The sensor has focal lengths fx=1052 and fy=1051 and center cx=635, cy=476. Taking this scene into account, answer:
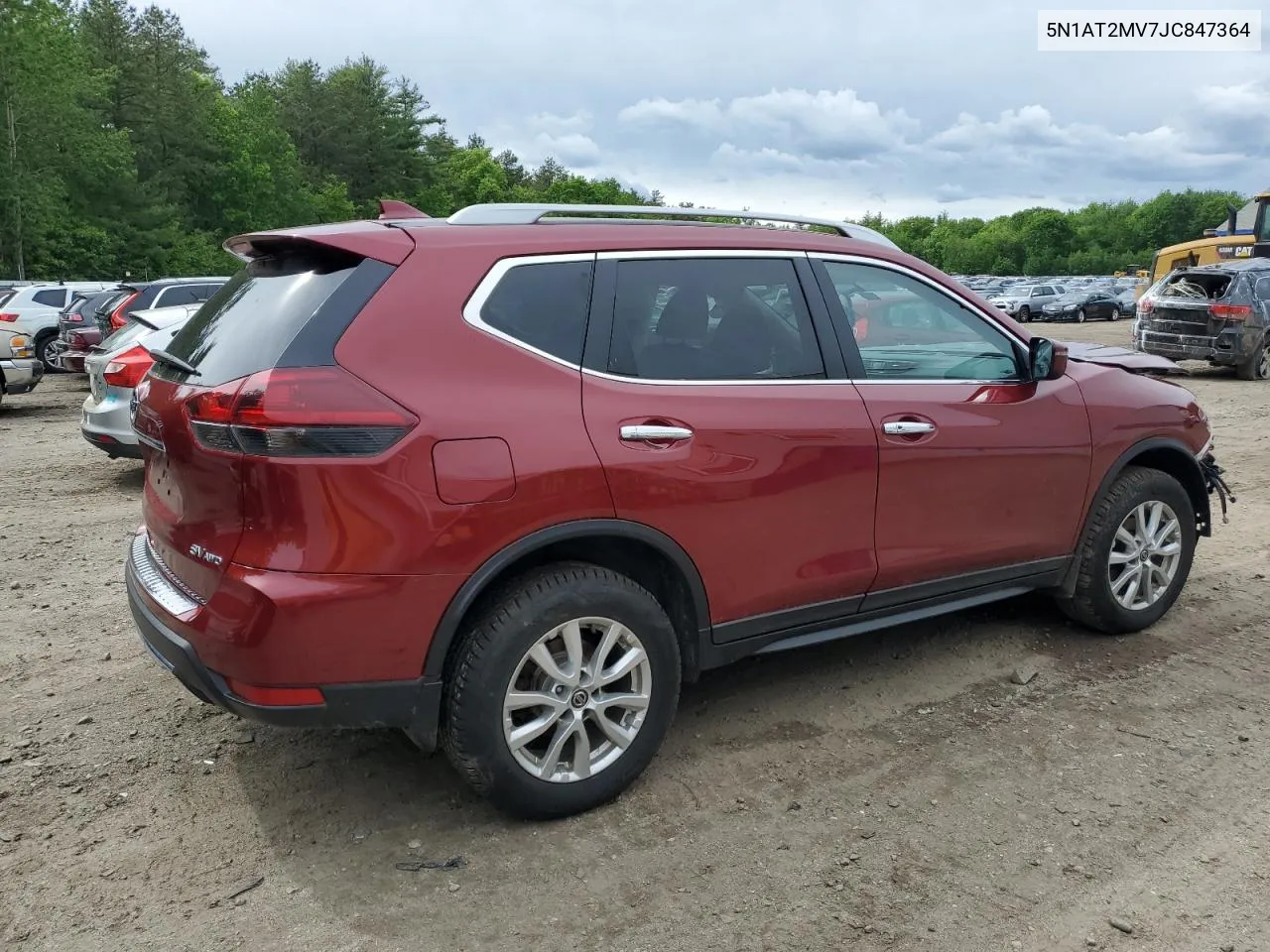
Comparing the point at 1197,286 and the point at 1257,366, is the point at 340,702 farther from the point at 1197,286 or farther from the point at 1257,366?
the point at 1197,286

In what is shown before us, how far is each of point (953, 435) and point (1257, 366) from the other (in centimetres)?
1502

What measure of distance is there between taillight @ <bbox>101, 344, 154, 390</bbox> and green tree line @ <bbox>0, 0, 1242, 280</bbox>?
3933 cm

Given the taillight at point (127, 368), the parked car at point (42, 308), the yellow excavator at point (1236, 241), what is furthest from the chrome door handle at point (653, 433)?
the yellow excavator at point (1236, 241)

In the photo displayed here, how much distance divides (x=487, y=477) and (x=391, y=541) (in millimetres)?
317

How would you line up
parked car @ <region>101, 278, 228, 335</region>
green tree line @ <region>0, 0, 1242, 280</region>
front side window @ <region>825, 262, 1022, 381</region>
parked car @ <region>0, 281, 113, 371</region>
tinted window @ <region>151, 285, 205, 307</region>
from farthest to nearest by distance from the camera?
green tree line @ <region>0, 0, 1242, 280</region>, parked car @ <region>0, 281, 113, 371</region>, parked car @ <region>101, 278, 228, 335</region>, tinted window @ <region>151, 285, 205, 307</region>, front side window @ <region>825, 262, 1022, 381</region>

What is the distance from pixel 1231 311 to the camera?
53.0ft

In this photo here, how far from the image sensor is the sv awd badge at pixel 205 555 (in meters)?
2.95

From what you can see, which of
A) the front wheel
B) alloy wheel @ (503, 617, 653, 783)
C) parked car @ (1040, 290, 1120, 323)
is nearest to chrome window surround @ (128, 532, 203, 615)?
alloy wheel @ (503, 617, 653, 783)

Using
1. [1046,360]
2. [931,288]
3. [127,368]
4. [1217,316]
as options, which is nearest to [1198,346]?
[1217,316]

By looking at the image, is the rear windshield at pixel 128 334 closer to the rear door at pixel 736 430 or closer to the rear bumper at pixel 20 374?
the rear bumper at pixel 20 374

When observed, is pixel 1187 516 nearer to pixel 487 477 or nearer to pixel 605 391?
pixel 605 391

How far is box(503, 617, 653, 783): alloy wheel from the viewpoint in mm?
3137

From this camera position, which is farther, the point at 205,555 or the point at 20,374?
the point at 20,374

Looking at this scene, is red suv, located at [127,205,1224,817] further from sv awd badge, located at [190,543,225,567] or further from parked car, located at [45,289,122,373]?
parked car, located at [45,289,122,373]
